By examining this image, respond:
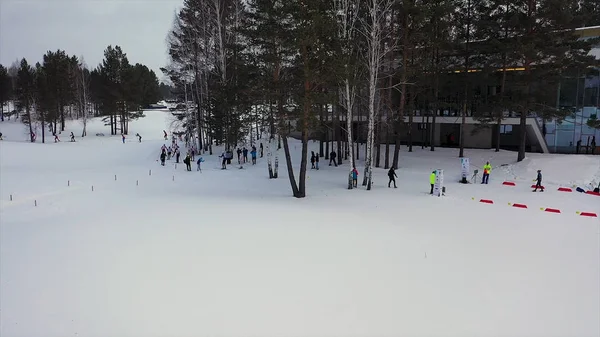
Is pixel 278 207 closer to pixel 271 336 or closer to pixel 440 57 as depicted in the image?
pixel 271 336

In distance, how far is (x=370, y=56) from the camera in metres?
19.7

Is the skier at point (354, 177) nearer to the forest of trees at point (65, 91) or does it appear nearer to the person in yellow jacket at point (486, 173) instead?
the person in yellow jacket at point (486, 173)

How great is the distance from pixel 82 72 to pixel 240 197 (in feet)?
183

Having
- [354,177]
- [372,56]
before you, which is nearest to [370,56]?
[372,56]

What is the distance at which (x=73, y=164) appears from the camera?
31031 mm

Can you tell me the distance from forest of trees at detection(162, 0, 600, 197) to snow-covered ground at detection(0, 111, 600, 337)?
15.8 ft

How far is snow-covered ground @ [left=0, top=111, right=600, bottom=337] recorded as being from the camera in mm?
6941

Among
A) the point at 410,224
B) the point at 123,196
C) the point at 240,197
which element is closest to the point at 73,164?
the point at 123,196

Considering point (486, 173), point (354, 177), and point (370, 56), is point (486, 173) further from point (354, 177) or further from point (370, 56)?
point (370, 56)

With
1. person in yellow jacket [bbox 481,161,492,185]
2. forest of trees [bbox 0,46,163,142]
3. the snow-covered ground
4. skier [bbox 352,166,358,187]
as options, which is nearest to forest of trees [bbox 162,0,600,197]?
skier [bbox 352,166,358,187]

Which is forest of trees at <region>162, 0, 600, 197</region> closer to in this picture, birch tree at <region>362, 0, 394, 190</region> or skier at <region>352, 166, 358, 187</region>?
birch tree at <region>362, 0, 394, 190</region>

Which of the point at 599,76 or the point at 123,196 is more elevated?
the point at 599,76

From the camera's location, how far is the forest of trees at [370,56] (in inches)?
646

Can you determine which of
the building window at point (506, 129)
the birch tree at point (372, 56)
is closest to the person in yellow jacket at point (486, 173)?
the birch tree at point (372, 56)
